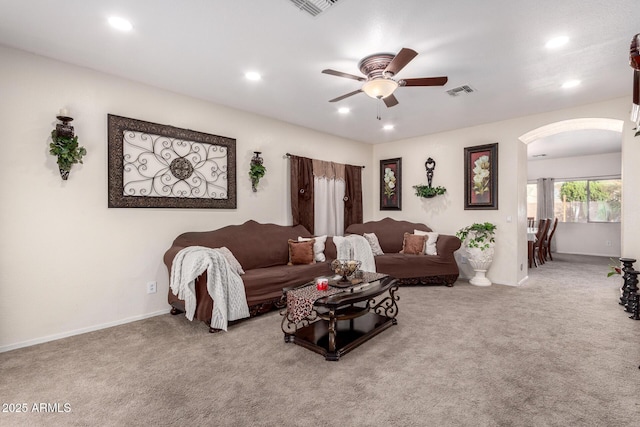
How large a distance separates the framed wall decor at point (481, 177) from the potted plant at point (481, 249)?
433 millimetres

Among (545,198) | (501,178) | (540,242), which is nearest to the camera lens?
(501,178)

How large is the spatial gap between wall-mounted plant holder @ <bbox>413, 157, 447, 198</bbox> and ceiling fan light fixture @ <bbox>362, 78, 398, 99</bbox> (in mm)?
3237

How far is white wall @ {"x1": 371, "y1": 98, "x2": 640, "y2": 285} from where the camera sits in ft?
12.9

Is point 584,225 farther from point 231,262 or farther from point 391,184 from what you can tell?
point 231,262

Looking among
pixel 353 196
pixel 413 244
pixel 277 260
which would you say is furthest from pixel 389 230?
pixel 277 260

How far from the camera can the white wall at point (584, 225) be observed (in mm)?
7746

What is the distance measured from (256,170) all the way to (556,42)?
3573 mm

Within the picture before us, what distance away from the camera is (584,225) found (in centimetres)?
828

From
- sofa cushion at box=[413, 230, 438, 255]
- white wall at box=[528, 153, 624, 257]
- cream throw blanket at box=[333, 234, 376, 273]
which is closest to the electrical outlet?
cream throw blanket at box=[333, 234, 376, 273]

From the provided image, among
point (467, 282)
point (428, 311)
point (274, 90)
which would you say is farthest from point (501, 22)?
point (467, 282)

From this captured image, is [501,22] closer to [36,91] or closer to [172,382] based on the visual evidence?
[172,382]

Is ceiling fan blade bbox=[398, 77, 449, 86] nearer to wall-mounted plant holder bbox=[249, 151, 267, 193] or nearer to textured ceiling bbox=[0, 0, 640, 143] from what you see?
textured ceiling bbox=[0, 0, 640, 143]

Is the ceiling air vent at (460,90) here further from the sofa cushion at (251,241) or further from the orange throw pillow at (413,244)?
the sofa cushion at (251,241)

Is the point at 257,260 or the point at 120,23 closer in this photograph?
the point at 120,23
